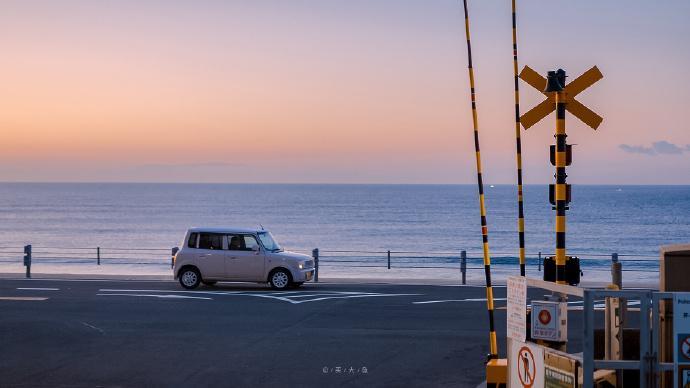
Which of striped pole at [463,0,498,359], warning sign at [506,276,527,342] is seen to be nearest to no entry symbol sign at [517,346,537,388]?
warning sign at [506,276,527,342]

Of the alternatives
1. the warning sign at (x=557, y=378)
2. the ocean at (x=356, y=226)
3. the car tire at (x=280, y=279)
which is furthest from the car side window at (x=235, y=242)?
the ocean at (x=356, y=226)

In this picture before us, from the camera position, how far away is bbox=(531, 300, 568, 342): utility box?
307 inches

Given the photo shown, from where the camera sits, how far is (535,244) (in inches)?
3922

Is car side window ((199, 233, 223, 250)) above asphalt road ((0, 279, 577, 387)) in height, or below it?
above

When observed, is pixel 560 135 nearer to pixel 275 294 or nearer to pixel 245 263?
pixel 275 294

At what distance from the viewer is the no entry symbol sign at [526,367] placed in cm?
806

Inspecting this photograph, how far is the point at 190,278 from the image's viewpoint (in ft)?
87.0

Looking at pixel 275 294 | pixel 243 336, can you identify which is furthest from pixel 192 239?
pixel 243 336

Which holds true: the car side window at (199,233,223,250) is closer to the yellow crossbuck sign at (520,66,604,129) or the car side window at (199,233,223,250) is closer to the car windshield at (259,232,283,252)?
the car windshield at (259,232,283,252)

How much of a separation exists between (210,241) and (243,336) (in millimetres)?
9103

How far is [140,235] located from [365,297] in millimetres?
89278

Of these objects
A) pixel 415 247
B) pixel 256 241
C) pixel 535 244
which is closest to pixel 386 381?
pixel 256 241

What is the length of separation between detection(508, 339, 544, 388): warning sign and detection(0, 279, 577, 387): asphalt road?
5004 mm

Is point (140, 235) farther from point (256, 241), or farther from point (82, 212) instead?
point (256, 241)
